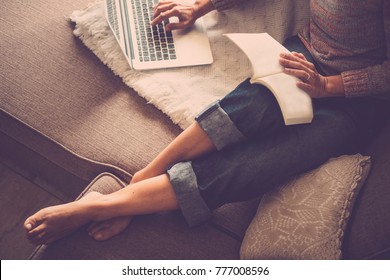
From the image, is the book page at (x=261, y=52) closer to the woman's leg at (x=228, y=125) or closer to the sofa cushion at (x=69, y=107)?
the woman's leg at (x=228, y=125)

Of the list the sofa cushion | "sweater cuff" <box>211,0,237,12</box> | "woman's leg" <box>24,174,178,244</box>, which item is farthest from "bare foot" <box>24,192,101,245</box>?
"sweater cuff" <box>211,0,237,12</box>

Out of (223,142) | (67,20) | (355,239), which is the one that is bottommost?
(355,239)

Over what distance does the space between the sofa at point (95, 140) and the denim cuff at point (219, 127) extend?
16 centimetres

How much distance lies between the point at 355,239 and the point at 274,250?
0.18m

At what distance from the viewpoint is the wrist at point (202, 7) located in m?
1.16

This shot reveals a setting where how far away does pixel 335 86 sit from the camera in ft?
3.11

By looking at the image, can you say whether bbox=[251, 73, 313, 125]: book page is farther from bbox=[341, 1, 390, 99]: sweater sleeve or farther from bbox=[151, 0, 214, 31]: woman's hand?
bbox=[151, 0, 214, 31]: woman's hand

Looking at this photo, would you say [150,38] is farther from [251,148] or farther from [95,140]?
[251,148]

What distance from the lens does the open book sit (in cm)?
90

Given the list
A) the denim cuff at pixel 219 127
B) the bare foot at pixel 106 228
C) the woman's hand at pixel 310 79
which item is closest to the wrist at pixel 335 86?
the woman's hand at pixel 310 79

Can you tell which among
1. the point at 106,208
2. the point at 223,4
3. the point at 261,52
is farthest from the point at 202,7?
the point at 106,208

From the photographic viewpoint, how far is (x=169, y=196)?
3.09 feet
